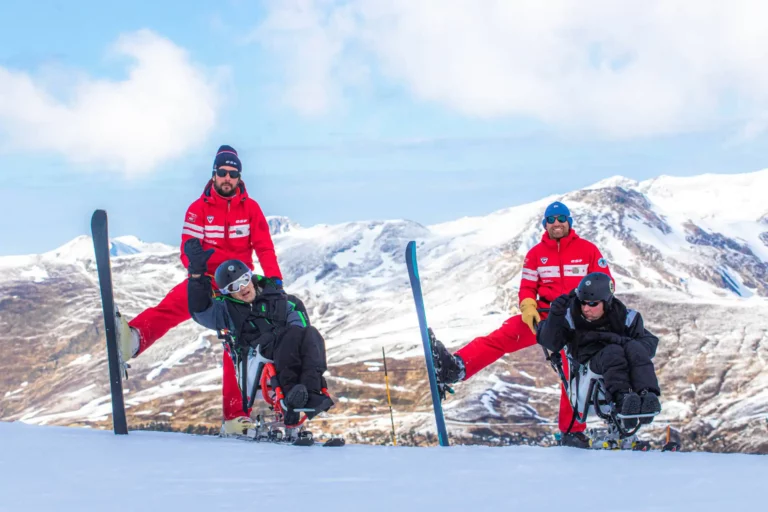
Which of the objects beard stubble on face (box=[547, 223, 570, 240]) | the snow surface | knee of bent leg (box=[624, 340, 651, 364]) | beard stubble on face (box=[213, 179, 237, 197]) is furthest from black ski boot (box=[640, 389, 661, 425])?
beard stubble on face (box=[213, 179, 237, 197])

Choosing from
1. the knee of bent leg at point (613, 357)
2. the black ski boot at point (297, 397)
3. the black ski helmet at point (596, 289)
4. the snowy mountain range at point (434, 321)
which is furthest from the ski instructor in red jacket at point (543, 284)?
the snowy mountain range at point (434, 321)

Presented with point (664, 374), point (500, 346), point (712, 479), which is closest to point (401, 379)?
point (664, 374)

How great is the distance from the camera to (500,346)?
29.1 ft

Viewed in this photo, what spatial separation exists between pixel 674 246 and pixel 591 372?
151m

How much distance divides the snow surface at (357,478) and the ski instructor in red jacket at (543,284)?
2.89m

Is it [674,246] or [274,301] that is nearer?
[274,301]

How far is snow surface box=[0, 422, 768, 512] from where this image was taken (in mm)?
3586

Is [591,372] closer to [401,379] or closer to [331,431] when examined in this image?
[331,431]

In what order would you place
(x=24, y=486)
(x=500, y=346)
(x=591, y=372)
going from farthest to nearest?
(x=500, y=346) → (x=591, y=372) → (x=24, y=486)

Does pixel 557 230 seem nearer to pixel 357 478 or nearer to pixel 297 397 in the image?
pixel 297 397

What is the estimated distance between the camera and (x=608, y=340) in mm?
6625

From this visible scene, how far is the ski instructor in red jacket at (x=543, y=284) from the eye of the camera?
28.0 ft

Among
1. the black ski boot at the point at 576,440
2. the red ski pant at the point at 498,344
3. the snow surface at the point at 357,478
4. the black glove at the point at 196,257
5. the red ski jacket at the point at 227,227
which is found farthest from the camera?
the red ski pant at the point at 498,344

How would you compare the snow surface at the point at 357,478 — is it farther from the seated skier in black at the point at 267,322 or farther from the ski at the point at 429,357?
the ski at the point at 429,357
